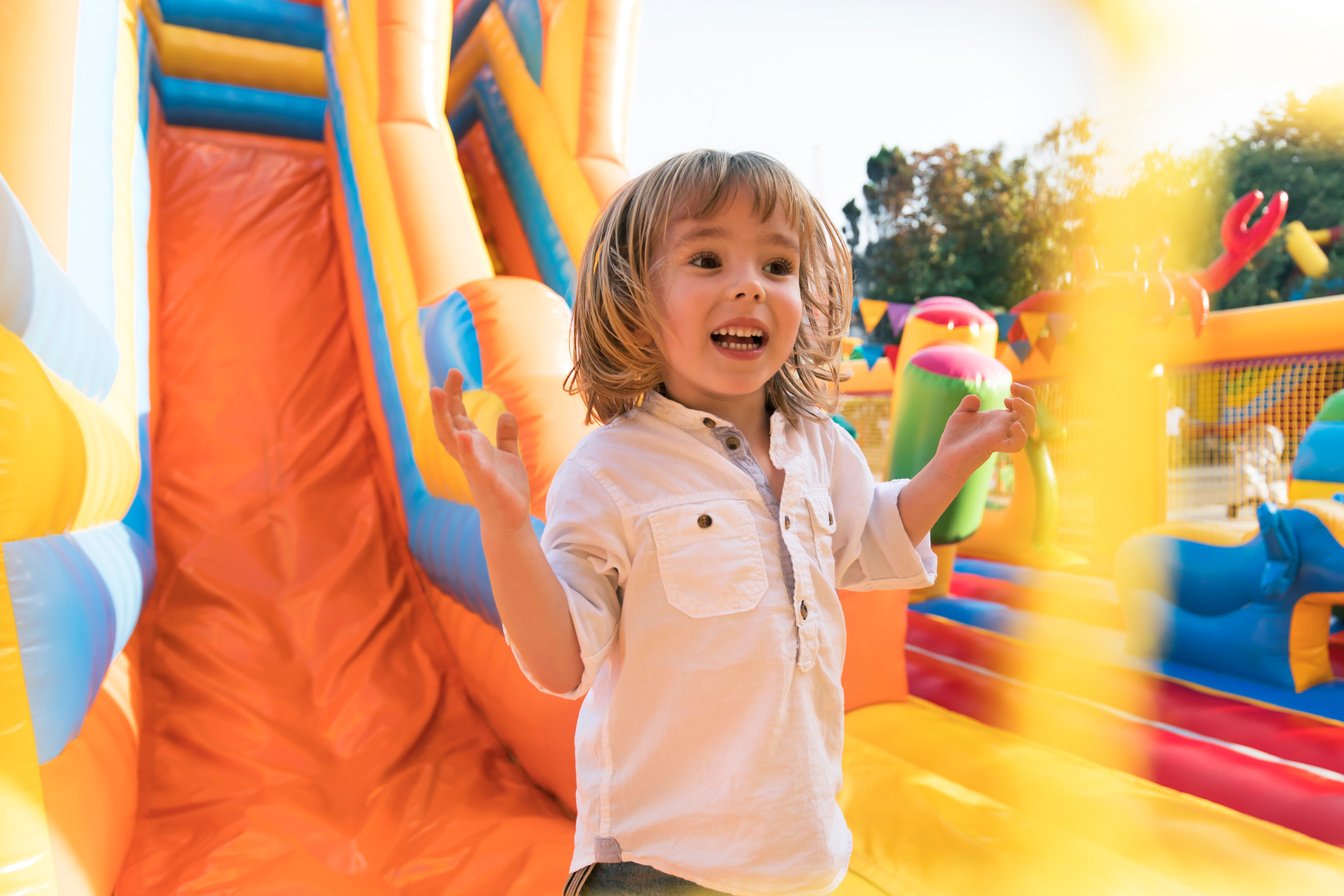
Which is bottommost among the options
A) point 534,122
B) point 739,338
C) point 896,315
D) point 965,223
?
point 739,338

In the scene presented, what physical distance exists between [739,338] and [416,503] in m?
1.32

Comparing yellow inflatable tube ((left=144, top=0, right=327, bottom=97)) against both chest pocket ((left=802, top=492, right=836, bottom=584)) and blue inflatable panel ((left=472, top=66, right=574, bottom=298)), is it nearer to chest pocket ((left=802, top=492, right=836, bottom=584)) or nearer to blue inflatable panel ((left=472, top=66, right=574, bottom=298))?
blue inflatable panel ((left=472, top=66, right=574, bottom=298))

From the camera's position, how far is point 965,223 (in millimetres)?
13375

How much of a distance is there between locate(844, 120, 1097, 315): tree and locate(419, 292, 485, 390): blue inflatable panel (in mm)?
11994

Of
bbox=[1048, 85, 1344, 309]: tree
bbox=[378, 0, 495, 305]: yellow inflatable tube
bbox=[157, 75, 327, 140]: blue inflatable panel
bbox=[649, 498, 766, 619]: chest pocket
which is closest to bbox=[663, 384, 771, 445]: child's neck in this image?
bbox=[649, 498, 766, 619]: chest pocket

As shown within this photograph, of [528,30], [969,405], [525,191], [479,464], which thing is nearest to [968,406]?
[969,405]

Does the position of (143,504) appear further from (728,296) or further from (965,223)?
(965,223)

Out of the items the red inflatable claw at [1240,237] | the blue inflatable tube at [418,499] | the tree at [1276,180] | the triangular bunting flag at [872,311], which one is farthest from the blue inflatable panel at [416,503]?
the tree at [1276,180]

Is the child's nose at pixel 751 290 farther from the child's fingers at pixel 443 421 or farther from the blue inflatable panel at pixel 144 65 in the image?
the blue inflatable panel at pixel 144 65

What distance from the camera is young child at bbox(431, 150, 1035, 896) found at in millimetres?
732

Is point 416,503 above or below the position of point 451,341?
below

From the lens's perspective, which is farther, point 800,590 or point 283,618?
point 283,618

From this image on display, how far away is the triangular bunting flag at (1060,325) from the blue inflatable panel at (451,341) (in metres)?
2.66

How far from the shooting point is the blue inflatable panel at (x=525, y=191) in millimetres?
2369
